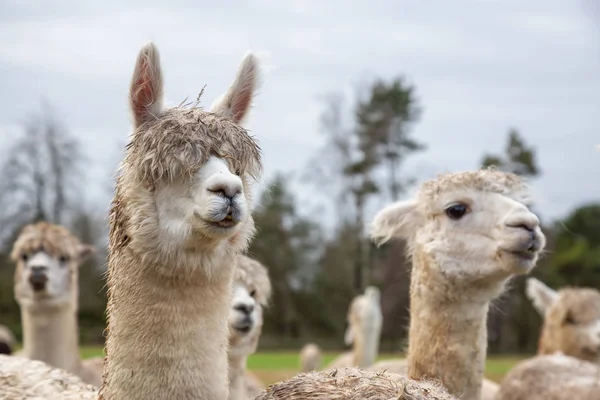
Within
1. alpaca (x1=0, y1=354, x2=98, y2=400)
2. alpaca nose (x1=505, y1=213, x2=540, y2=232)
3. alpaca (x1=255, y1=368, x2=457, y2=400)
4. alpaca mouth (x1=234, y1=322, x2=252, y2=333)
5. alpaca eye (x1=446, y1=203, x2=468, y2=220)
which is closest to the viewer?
alpaca (x1=255, y1=368, x2=457, y2=400)

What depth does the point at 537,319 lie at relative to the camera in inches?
1200

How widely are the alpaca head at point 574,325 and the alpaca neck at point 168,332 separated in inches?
237

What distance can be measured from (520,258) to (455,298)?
0.45 m

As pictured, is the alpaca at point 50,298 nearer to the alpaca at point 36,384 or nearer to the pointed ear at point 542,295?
the alpaca at point 36,384

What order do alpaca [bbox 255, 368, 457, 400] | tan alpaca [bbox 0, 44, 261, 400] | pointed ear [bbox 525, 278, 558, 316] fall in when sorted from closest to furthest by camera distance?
alpaca [bbox 255, 368, 457, 400], tan alpaca [bbox 0, 44, 261, 400], pointed ear [bbox 525, 278, 558, 316]

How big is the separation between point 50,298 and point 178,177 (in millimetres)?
4658

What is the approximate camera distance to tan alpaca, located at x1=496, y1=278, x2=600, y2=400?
6.19 metres

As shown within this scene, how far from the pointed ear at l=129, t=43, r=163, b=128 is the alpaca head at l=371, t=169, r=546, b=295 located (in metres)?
2.04

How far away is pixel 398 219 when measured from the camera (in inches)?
198

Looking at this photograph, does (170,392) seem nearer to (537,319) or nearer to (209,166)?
(209,166)

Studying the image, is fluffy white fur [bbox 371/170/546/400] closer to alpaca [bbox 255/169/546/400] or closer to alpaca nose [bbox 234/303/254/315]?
alpaca [bbox 255/169/546/400]

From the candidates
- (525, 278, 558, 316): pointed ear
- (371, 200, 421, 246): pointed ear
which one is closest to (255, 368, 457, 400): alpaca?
(371, 200, 421, 246): pointed ear

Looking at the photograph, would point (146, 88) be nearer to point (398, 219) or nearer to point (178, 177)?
point (178, 177)

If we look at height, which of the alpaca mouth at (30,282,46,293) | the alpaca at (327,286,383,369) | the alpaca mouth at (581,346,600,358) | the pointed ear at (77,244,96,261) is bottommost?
the alpaca at (327,286,383,369)
